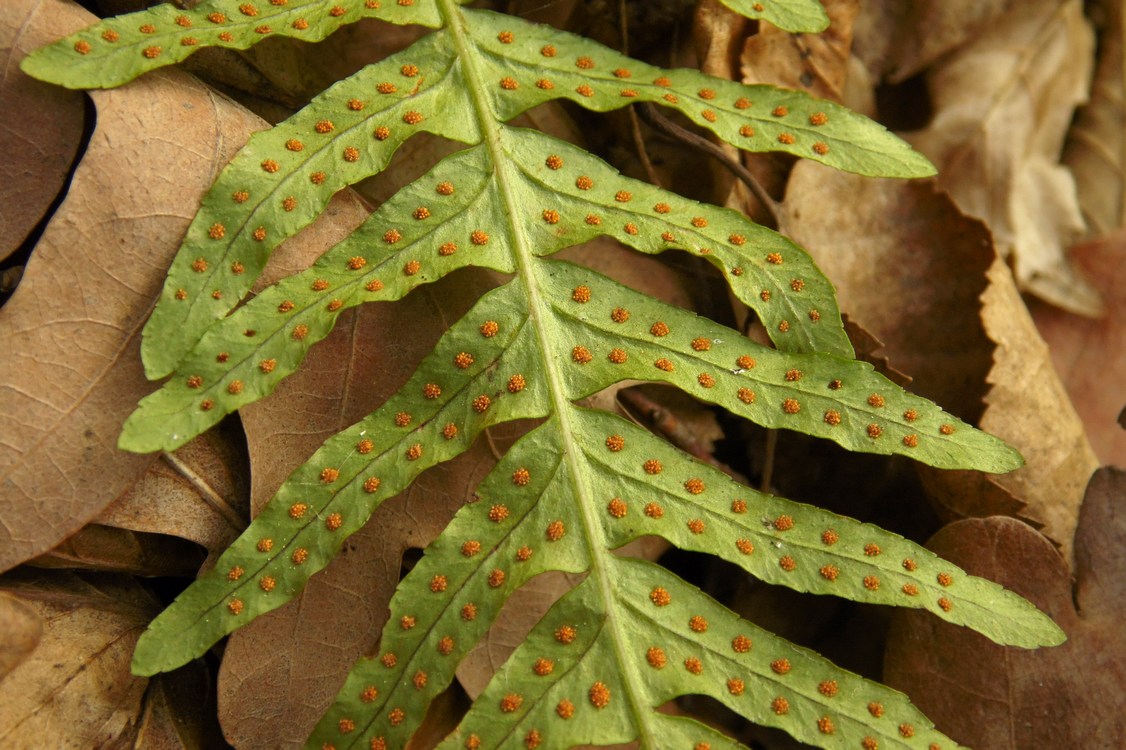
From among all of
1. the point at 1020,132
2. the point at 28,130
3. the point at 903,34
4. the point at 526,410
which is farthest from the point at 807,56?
the point at 28,130

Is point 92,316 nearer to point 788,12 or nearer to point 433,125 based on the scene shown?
point 433,125

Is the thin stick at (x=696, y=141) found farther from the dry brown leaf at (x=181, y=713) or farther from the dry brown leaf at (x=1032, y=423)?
the dry brown leaf at (x=181, y=713)

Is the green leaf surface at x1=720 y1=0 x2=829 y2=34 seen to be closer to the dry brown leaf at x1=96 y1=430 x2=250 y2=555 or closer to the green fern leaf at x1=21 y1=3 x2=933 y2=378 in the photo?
the green fern leaf at x1=21 y1=3 x2=933 y2=378

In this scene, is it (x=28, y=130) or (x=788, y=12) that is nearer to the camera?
(x=28, y=130)

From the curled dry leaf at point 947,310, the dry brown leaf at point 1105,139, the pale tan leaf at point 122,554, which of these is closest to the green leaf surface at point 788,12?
the curled dry leaf at point 947,310

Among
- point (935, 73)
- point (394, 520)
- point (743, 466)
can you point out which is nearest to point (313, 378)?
point (394, 520)

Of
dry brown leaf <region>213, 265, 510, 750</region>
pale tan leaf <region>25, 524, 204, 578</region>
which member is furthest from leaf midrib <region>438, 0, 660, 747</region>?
pale tan leaf <region>25, 524, 204, 578</region>
